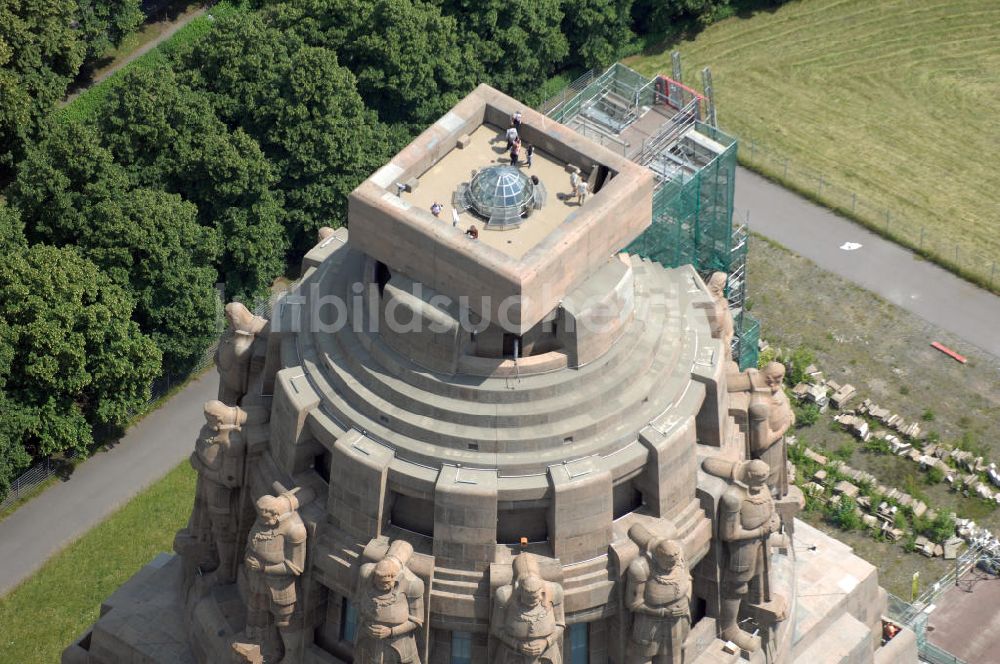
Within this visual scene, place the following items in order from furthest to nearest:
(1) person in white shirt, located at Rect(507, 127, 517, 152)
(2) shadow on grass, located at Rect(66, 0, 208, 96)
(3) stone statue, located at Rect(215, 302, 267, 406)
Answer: (2) shadow on grass, located at Rect(66, 0, 208, 96)
(3) stone statue, located at Rect(215, 302, 267, 406)
(1) person in white shirt, located at Rect(507, 127, 517, 152)

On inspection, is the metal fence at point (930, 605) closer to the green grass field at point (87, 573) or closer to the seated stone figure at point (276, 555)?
the seated stone figure at point (276, 555)

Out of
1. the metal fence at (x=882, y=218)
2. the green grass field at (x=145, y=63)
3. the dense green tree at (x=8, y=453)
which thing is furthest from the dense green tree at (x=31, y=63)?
the metal fence at (x=882, y=218)

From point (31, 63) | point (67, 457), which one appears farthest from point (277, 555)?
point (31, 63)

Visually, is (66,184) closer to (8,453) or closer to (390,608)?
(8,453)

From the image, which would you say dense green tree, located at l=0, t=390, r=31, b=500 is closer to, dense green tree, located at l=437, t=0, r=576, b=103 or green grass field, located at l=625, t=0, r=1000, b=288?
dense green tree, located at l=437, t=0, r=576, b=103

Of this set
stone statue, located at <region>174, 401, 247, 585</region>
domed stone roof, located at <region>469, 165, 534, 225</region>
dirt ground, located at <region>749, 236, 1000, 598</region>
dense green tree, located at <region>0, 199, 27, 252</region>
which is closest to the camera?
domed stone roof, located at <region>469, 165, 534, 225</region>

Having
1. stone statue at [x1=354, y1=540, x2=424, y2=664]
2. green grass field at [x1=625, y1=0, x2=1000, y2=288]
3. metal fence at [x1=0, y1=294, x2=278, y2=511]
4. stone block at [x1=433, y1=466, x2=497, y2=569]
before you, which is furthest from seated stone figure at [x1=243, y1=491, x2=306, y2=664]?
green grass field at [x1=625, y1=0, x2=1000, y2=288]
